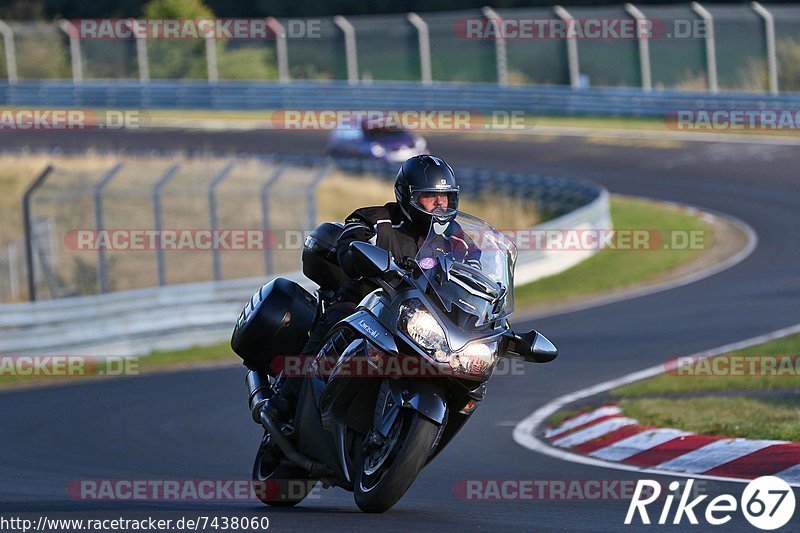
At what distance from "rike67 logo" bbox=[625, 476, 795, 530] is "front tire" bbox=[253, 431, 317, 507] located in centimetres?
193

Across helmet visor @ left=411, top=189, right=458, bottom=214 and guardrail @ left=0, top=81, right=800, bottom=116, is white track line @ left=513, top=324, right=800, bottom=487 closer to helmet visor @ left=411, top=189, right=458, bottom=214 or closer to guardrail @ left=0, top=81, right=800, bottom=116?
helmet visor @ left=411, top=189, right=458, bottom=214

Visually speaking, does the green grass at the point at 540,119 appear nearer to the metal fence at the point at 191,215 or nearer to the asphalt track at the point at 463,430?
the metal fence at the point at 191,215

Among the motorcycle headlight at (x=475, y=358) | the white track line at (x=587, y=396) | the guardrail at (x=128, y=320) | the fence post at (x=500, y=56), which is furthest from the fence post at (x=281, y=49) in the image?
the motorcycle headlight at (x=475, y=358)

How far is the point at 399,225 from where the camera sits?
718cm

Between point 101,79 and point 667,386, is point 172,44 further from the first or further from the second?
point 667,386

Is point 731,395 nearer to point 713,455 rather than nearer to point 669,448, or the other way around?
point 669,448

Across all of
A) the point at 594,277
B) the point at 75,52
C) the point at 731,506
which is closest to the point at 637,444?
the point at 731,506

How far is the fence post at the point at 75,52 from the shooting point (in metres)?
42.4

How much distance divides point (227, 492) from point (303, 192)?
952 centimetres

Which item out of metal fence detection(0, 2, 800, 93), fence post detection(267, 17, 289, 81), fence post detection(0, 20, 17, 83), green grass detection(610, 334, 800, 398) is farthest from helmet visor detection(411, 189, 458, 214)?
fence post detection(0, 20, 17, 83)

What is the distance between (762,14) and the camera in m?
33.6

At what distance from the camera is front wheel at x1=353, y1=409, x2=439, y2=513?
632cm

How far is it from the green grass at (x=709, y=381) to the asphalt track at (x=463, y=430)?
644 millimetres

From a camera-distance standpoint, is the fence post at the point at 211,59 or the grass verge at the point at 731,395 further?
the fence post at the point at 211,59
